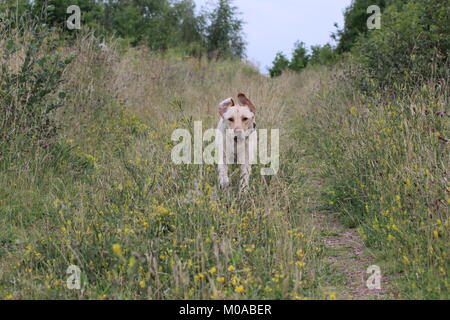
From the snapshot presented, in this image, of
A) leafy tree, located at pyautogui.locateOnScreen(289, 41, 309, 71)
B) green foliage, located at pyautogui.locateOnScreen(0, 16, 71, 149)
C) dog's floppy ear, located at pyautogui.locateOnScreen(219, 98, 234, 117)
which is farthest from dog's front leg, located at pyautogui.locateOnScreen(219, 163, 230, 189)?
leafy tree, located at pyautogui.locateOnScreen(289, 41, 309, 71)

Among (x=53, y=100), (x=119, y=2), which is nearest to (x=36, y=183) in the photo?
(x=53, y=100)

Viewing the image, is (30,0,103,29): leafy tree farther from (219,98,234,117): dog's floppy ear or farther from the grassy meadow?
(219,98,234,117): dog's floppy ear

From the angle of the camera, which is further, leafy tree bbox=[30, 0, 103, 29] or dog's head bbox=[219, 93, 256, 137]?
leafy tree bbox=[30, 0, 103, 29]

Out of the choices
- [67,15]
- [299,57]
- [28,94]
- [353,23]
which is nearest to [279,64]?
[299,57]

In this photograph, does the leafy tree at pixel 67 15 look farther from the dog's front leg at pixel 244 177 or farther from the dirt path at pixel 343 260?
the dirt path at pixel 343 260

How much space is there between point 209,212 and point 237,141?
145 centimetres

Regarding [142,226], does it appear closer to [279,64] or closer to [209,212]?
[209,212]

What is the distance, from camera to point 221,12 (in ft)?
85.8

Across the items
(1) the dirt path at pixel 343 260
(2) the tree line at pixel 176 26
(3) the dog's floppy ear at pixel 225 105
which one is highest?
(2) the tree line at pixel 176 26

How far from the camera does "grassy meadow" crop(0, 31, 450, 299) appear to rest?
3432 millimetres

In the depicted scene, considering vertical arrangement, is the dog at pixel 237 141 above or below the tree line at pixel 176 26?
below

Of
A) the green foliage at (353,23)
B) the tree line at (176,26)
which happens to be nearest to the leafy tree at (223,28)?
the tree line at (176,26)

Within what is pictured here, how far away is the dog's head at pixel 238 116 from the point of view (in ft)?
17.6

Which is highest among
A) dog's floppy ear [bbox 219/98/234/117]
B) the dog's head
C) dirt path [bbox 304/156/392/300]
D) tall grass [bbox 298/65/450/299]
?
dog's floppy ear [bbox 219/98/234/117]
